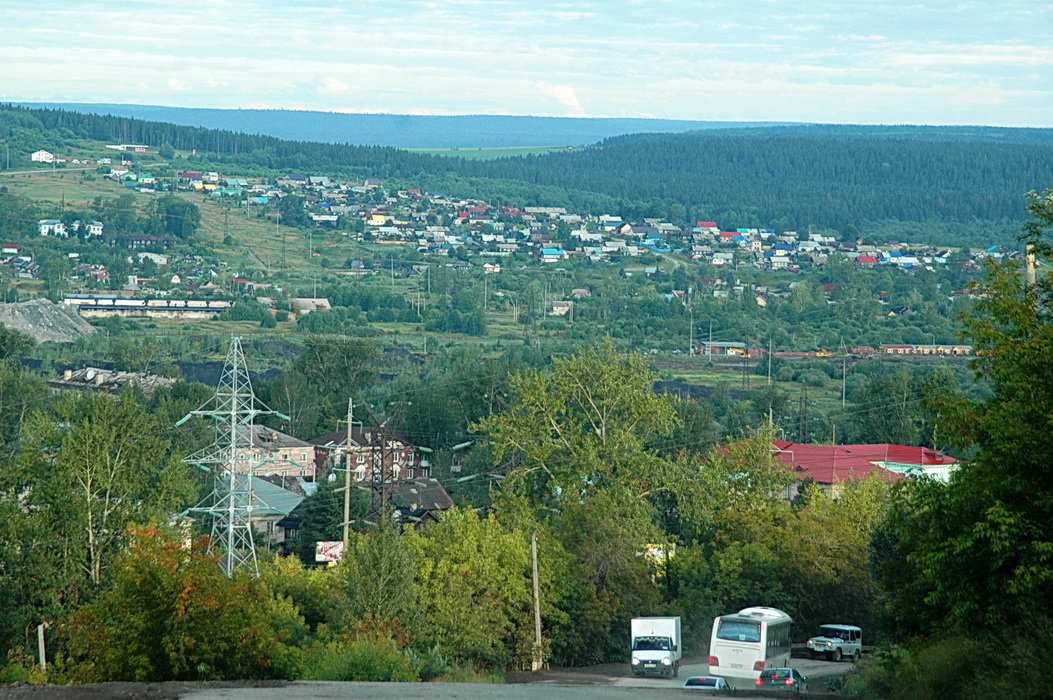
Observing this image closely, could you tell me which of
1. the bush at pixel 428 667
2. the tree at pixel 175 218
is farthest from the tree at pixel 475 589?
the tree at pixel 175 218

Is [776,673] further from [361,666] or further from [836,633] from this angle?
[361,666]

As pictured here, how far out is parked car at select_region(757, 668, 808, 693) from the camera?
75.0 feet

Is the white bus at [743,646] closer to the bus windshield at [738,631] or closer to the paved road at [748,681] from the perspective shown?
the bus windshield at [738,631]

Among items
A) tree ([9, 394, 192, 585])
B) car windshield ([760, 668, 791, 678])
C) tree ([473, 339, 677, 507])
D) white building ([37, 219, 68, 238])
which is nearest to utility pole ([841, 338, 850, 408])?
tree ([473, 339, 677, 507])

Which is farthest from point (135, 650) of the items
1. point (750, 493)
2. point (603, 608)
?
point (750, 493)

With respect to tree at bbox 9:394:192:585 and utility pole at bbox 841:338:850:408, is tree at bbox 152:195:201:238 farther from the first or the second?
tree at bbox 9:394:192:585

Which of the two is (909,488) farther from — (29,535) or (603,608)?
(29,535)

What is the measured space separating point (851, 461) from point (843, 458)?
2.15ft

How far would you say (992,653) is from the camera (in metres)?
14.1

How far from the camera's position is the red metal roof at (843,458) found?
54.2m

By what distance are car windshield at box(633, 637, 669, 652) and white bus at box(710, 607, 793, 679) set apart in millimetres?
2295

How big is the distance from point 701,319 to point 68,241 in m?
77.8

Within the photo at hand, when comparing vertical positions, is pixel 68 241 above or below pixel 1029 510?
below

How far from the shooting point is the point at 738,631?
80.7 ft
